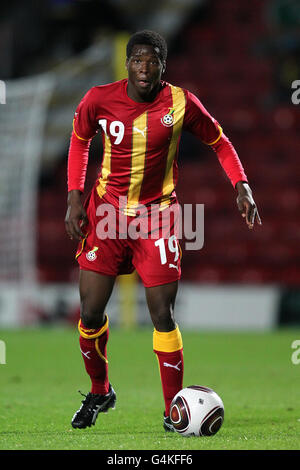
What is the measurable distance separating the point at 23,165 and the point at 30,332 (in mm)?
2276

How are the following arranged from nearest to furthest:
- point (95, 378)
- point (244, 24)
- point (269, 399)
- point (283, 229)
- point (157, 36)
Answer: point (157, 36), point (95, 378), point (269, 399), point (283, 229), point (244, 24)

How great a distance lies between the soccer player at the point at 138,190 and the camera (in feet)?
14.1

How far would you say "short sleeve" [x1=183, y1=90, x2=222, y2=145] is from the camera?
4.37 metres

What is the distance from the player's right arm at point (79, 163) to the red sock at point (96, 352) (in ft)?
1.70

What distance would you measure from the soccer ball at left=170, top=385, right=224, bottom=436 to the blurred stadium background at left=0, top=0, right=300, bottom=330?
7.44 metres

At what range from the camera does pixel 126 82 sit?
445 centimetres

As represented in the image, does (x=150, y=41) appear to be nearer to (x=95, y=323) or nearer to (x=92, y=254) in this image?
(x=92, y=254)

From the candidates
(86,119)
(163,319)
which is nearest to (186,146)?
(86,119)

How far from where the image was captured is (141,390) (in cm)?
616

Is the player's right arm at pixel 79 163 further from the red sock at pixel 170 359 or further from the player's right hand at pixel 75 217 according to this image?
the red sock at pixel 170 359

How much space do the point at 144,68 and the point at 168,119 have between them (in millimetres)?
291

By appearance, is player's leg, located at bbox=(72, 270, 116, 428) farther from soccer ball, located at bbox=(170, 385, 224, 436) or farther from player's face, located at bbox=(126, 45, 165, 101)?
player's face, located at bbox=(126, 45, 165, 101)
